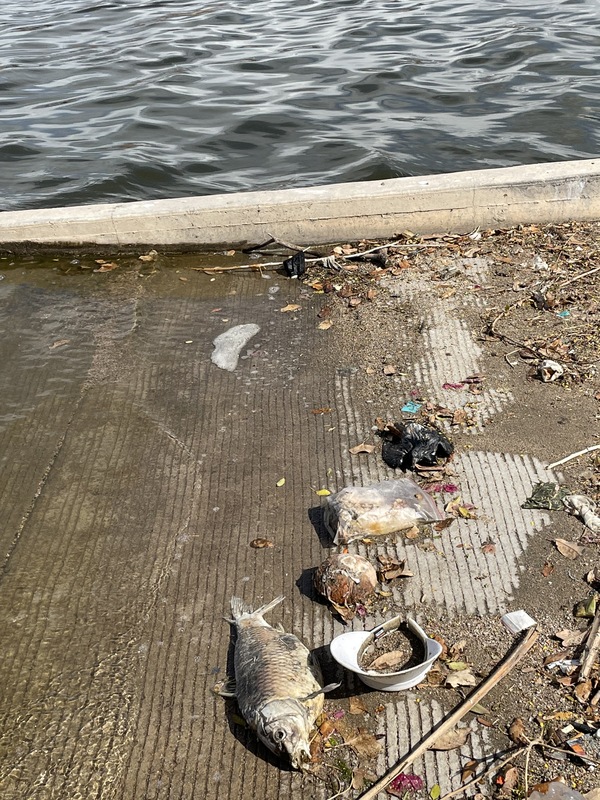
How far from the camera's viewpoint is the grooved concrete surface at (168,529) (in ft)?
11.4

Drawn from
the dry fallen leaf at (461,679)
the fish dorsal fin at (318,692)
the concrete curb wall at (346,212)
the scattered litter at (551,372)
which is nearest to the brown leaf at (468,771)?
the dry fallen leaf at (461,679)

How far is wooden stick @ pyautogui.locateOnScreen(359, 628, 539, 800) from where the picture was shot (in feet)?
10.5

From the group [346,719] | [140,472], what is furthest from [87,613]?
[346,719]

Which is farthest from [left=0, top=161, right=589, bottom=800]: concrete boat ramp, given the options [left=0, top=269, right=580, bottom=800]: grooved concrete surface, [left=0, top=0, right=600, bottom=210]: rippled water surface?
[left=0, top=0, right=600, bottom=210]: rippled water surface

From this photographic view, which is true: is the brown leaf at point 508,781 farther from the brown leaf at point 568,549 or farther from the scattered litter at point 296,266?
the scattered litter at point 296,266

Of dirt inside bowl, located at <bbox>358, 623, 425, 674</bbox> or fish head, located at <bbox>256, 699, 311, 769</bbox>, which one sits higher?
fish head, located at <bbox>256, 699, 311, 769</bbox>

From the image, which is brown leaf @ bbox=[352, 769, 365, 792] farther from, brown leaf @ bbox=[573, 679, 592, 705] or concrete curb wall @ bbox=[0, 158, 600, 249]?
concrete curb wall @ bbox=[0, 158, 600, 249]

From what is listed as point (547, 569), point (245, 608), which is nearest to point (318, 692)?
point (245, 608)

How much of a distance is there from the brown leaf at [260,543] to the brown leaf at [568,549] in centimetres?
158

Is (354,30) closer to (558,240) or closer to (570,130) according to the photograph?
(570,130)

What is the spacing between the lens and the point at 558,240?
7215 millimetres

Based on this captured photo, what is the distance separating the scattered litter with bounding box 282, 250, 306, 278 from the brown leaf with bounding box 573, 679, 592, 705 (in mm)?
4609

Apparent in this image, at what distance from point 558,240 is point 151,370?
→ 3938 millimetres

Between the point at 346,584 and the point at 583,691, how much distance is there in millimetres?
1182
